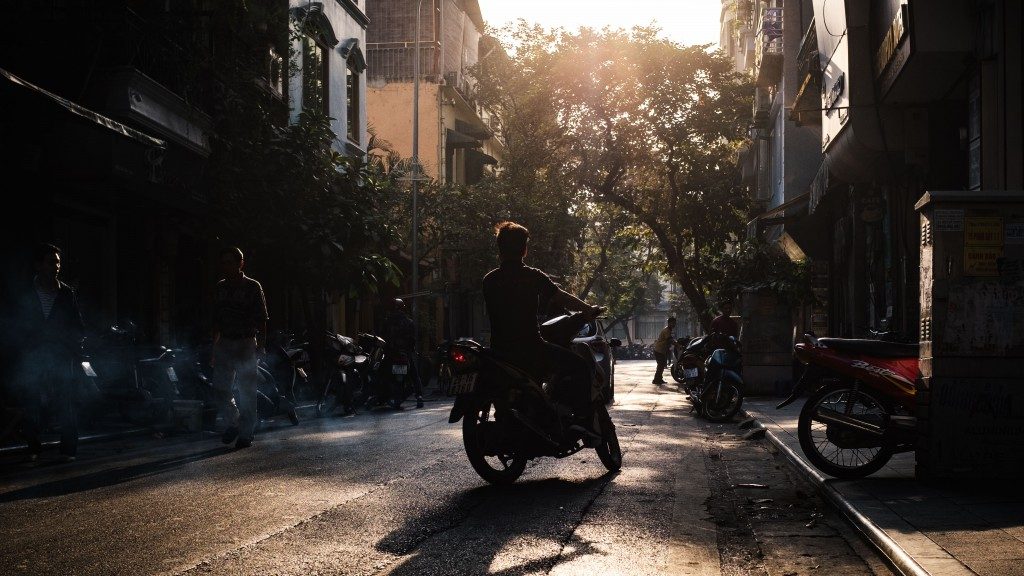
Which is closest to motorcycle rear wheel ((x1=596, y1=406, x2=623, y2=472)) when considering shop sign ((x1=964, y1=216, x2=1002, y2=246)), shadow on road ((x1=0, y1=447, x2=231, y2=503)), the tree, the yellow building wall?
shop sign ((x1=964, y1=216, x2=1002, y2=246))

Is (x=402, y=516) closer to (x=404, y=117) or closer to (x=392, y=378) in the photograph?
(x=392, y=378)

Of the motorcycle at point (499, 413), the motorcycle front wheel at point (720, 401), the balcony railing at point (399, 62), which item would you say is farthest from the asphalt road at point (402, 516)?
the balcony railing at point (399, 62)

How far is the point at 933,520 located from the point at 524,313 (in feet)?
10.1

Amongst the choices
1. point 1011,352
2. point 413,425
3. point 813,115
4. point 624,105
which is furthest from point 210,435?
point 624,105

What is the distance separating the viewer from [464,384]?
757 cm

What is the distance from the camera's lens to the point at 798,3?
32406 millimetres

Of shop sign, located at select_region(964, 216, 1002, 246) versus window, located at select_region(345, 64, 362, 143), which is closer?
shop sign, located at select_region(964, 216, 1002, 246)

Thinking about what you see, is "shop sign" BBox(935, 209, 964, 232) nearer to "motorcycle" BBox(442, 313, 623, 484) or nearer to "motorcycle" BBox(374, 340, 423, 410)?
"motorcycle" BBox(442, 313, 623, 484)

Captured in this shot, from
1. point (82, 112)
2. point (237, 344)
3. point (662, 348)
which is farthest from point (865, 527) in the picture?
point (662, 348)

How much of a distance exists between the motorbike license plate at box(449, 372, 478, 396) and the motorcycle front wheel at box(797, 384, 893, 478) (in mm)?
2536

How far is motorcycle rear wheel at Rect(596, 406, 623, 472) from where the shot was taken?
8609mm

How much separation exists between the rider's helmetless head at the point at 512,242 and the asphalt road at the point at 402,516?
1.64m

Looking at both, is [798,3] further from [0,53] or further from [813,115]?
[0,53]

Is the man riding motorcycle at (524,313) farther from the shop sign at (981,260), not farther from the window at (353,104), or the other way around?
the window at (353,104)
